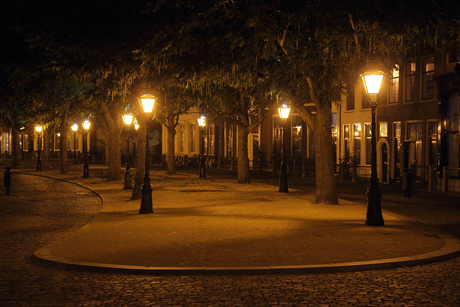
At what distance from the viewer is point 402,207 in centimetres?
1772

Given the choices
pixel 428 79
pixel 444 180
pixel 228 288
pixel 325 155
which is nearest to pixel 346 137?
pixel 428 79

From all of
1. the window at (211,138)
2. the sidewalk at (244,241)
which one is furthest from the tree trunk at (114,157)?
the window at (211,138)

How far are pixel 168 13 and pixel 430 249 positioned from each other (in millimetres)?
10769

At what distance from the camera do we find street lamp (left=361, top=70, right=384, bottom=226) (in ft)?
42.6

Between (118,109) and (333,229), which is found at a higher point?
(118,109)

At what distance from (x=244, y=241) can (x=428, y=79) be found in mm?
19635

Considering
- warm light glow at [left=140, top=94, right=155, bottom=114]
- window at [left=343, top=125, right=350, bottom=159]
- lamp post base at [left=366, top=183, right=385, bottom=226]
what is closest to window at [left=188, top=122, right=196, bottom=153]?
window at [left=343, top=125, right=350, bottom=159]

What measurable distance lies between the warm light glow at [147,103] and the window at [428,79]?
1570 cm

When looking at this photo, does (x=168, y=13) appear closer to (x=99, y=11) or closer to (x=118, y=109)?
(x=99, y=11)

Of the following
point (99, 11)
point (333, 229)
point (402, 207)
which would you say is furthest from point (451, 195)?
point (99, 11)

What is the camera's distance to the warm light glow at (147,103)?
1647cm

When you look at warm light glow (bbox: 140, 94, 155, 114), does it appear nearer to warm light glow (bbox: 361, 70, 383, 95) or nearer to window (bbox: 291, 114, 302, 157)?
warm light glow (bbox: 361, 70, 383, 95)

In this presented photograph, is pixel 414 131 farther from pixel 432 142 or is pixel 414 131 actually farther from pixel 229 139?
pixel 229 139

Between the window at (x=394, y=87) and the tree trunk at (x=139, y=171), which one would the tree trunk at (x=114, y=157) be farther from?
the window at (x=394, y=87)
